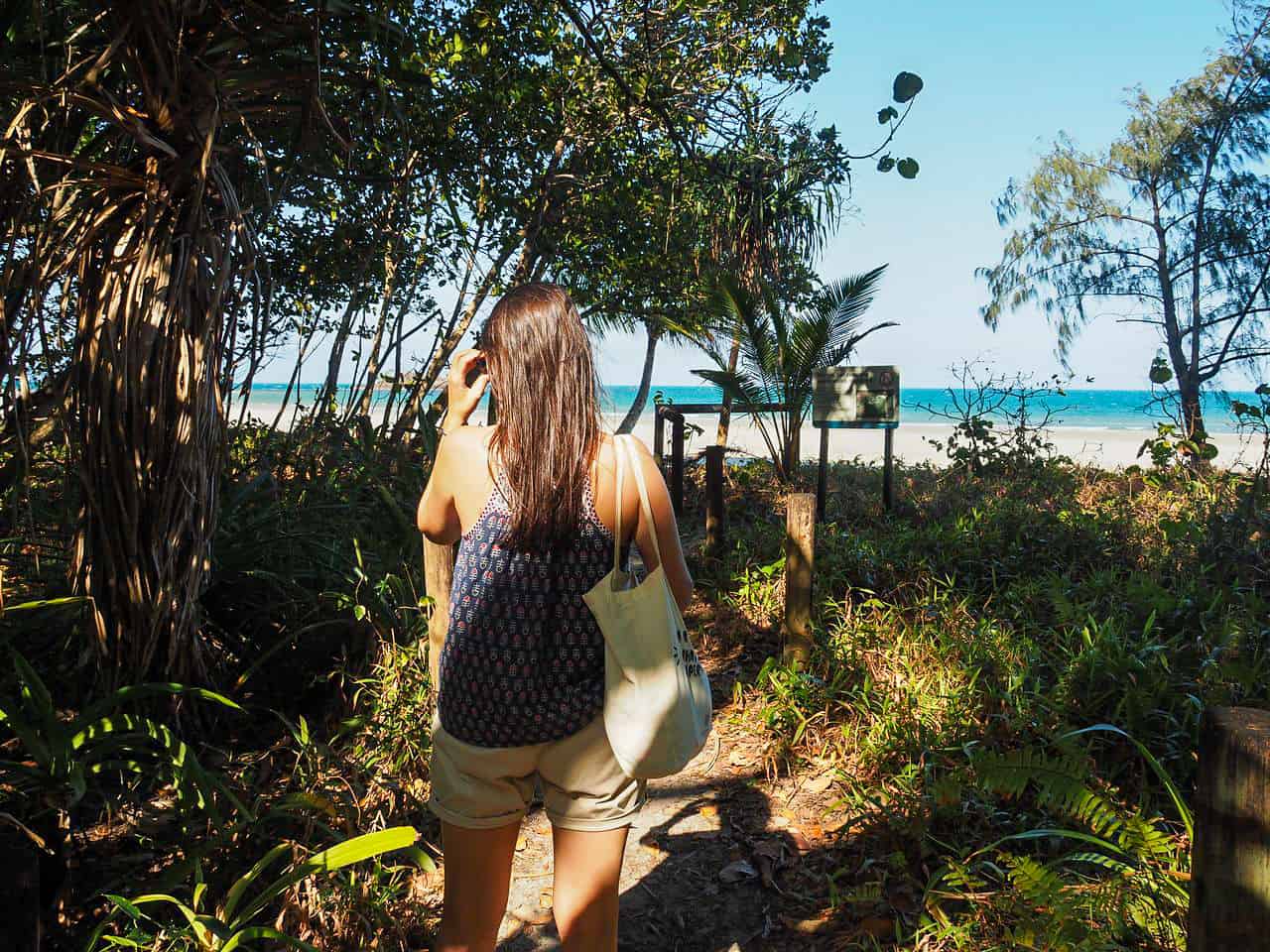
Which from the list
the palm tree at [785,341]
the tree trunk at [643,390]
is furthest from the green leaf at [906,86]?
the tree trunk at [643,390]

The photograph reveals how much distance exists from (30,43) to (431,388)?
414cm

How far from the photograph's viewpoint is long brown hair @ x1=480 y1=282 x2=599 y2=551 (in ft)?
5.62

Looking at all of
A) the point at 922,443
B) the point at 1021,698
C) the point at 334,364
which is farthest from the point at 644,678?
the point at 922,443

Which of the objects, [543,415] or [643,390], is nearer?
[543,415]

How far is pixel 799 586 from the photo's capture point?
15.2 ft

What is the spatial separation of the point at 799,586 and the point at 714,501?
2486 millimetres

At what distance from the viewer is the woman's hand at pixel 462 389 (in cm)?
198

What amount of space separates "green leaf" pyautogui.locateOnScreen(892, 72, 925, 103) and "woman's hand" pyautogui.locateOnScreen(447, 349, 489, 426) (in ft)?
5.18

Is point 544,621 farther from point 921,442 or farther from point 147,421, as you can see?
point 921,442

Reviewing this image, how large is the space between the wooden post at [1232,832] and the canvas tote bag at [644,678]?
84cm

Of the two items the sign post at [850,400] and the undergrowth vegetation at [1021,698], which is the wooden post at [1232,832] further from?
the sign post at [850,400]

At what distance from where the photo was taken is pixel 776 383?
29.4 ft

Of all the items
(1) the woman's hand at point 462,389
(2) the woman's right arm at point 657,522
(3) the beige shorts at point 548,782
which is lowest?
(3) the beige shorts at point 548,782

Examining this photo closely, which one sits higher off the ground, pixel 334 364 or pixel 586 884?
pixel 334 364
